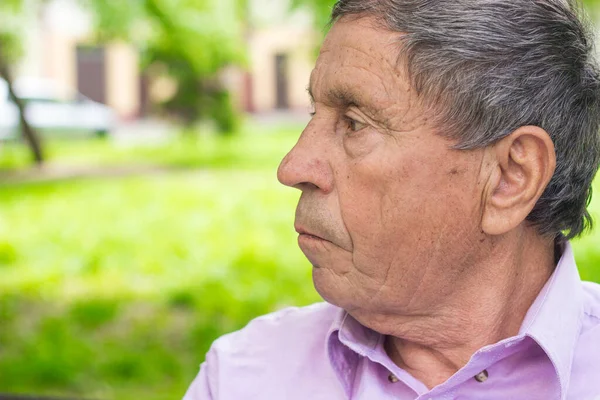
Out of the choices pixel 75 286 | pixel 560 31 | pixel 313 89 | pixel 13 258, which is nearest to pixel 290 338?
pixel 313 89

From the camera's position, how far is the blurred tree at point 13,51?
8.93 metres

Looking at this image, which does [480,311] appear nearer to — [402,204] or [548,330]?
[548,330]

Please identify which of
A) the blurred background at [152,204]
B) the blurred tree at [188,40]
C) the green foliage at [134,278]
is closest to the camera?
the green foliage at [134,278]

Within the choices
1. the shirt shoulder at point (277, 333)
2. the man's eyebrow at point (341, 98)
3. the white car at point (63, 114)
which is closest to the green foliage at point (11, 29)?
the white car at point (63, 114)

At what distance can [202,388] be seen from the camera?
1621 mm

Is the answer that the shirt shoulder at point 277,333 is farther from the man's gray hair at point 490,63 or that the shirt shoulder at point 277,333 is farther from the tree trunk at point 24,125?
the tree trunk at point 24,125

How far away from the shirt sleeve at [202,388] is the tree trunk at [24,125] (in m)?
7.94

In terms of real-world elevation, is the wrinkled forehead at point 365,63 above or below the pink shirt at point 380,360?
above

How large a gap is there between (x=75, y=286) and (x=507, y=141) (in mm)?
4670

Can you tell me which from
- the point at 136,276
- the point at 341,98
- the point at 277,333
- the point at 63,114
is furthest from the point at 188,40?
the point at 341,98

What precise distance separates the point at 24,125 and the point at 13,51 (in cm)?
97

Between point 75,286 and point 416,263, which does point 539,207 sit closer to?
point 416,263

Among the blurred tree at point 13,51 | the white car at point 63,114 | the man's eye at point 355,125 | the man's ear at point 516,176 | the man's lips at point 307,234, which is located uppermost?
the man's eye at point 355,125

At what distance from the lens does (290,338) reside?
5.38ft
